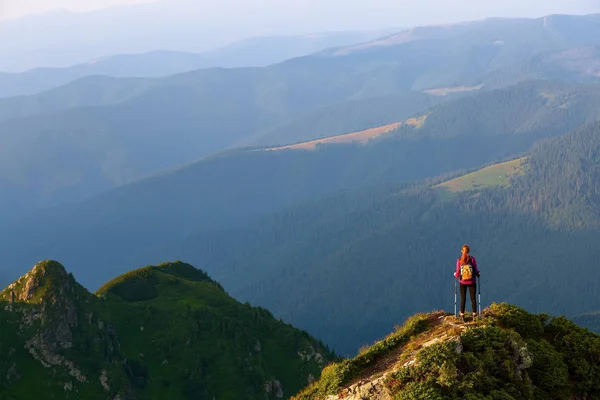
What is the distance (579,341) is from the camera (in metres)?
34.4

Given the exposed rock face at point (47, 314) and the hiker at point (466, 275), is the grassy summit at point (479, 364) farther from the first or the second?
the exposed rock face at point (47, 314)

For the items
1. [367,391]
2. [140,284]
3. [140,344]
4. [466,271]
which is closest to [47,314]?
[140,344]

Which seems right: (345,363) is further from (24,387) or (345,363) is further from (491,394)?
(24,387)

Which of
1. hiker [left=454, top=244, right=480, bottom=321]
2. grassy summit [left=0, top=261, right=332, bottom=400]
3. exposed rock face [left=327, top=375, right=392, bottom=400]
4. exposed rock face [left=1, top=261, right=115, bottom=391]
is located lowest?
grassy summit [left=0, top=261, right=332, bottom=400]

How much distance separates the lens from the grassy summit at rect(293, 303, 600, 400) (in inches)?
1162

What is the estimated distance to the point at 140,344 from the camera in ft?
356

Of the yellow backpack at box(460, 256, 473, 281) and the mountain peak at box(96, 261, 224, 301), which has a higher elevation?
the yellow backpack at box(460, 256, 473, 281)

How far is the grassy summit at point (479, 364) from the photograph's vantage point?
2952 cm

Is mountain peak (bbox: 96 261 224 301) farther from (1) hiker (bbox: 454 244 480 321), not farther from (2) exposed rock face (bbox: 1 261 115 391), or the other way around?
(1) hiker (bbox: 454 244 480 321)

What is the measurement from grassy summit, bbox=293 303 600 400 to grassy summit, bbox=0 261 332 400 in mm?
63930

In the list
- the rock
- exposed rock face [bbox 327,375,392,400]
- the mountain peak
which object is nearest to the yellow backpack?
exposed rock face [bbox 327,375,392,400]

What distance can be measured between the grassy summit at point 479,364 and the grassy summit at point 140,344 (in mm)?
63930

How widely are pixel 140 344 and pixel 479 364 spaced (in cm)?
8758

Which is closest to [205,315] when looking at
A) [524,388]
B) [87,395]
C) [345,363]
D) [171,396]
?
[171,396]
